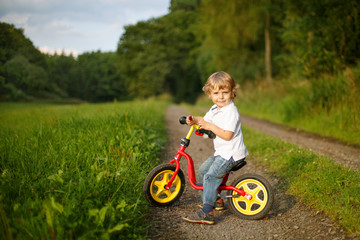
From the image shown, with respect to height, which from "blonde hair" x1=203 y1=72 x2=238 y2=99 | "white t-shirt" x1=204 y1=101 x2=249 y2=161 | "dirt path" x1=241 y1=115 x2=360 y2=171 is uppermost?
"blonde hair" x1=203 y1=72 x2=238 y2=99

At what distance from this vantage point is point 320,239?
247 cm

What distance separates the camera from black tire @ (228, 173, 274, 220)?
9.51 feet

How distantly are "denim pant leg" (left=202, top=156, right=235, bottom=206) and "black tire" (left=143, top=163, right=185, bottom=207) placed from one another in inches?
17.3

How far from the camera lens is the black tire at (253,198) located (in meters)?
2.90

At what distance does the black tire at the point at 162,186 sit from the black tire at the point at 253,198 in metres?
0.67

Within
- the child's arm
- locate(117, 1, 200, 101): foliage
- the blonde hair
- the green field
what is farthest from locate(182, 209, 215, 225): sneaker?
locate(117, 1, 200, 101): foliage

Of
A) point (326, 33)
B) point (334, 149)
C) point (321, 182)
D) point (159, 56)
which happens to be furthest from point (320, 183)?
point (159, 56)

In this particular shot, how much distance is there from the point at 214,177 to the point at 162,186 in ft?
2.21

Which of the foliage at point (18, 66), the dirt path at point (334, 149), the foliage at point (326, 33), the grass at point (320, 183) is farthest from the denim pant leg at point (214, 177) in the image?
the foliage at point (326, 33)

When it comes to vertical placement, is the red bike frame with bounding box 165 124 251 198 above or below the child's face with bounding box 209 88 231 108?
below

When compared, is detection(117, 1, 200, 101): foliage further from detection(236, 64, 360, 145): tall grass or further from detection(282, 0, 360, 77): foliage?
detection(282, 0, 360, 77): foliage

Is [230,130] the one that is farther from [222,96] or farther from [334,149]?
[334,149]

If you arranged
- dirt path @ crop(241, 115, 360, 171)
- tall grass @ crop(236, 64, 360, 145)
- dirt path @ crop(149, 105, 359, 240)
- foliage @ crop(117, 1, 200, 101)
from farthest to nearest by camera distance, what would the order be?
foliage @ crop(117, 1, 200, 101) → tall grass @ crop(236, 64, 360, 145) → dirt path @ crop(241, 115, 360, 171) → dirt path @ crop(149, 105, 359, 240)

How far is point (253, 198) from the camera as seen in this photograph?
9.91ft
